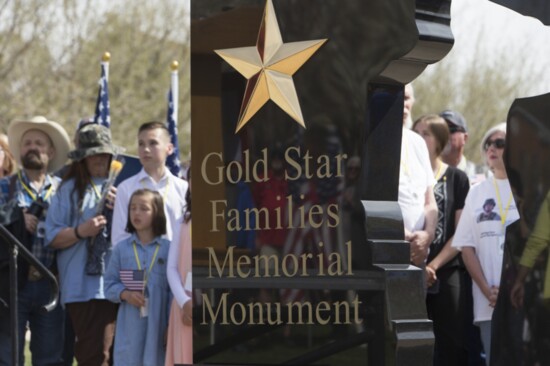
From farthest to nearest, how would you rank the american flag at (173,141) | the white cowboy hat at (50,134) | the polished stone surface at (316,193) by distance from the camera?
the american flag at (173,141), the white cowboy hat at (50,134), the polished stone surface at (316,193)

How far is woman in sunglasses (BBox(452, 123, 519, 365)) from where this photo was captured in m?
7.52

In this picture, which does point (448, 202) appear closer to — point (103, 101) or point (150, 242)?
point (150, 242)

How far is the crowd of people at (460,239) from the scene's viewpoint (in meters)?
7.37

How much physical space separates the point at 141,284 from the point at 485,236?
7.55ft

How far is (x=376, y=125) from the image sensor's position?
15.9 ft

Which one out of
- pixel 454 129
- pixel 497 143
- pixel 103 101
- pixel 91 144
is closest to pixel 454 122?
pixel 454 129

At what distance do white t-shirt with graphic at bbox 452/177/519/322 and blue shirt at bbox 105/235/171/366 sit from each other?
6.48 ft

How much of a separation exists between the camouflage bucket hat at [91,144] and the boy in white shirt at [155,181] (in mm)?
284

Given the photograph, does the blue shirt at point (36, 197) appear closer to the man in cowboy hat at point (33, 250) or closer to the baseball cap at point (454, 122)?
the man in cowboy hat at point (33, 250)

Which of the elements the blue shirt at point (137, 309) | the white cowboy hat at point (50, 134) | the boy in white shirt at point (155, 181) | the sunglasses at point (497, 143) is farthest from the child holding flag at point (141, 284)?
the sunglasses at point (497, 143)

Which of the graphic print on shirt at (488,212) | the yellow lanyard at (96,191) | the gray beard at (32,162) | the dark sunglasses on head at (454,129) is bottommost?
the graphic print on shirt at (488,212)

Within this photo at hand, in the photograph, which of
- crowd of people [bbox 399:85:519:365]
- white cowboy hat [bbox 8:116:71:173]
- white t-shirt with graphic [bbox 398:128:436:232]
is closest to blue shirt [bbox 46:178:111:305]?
white cowboy hat [bbox 8:116:71:173]

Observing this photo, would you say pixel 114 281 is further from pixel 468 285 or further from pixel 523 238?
pixel 523 238

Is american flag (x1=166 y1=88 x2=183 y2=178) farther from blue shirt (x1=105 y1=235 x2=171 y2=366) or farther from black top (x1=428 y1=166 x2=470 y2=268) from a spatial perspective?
black top (x1=428 y1=166 x2=470 y2=268)
